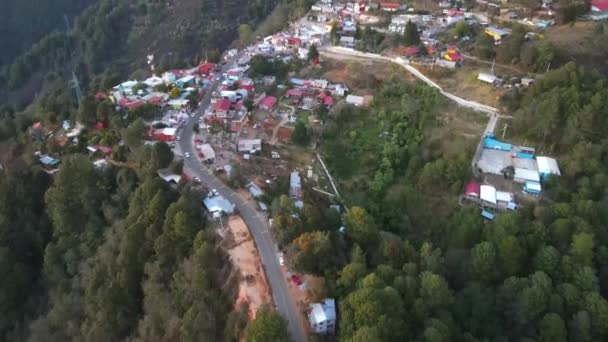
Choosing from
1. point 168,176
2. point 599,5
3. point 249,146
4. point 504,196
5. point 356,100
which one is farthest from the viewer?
point 599,5

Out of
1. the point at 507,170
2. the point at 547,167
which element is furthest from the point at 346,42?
the point at 547,167

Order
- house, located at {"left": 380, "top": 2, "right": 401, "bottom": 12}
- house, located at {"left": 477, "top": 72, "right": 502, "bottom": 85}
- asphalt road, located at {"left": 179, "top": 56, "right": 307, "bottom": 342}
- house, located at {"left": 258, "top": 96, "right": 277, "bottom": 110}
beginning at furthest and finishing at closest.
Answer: house, located at {"left": 380, "top": 2, "right": 401, "bottom": 12} < house, located at {"left": 258, "top": 96, "right": 277, "bottom": 110} < house, located at {"left": 477, "top": 72, "right": 502, "bottom": 85} < asphalt road, located at {"left": 179, "top": 56, "right": 307, "bottom": 342}

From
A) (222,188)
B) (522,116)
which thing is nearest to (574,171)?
(522,116)

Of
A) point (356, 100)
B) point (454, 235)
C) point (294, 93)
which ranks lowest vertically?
point (454, 235)

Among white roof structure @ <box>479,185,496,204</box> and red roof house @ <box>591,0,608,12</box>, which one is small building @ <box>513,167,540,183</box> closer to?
white roof structure @ <box>479,185,496,204</box>

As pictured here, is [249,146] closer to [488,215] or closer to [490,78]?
[488,215]

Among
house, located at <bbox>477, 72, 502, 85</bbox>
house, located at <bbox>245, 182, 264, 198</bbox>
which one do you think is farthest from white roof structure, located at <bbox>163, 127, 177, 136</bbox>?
house, located at <bbox>477, 72, 502, 85</bbox>
